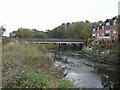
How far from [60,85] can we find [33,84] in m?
1.39

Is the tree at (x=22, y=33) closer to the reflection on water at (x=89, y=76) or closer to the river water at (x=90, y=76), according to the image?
the river water at (x=90, y=76)

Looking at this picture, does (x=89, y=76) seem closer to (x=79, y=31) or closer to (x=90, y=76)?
(x=90, y=76)

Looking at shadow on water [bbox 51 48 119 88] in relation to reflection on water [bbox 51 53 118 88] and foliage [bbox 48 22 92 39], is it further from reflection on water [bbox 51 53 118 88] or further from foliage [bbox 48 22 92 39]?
foliage [bbox 48 22 92 39]

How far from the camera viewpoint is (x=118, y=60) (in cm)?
3350

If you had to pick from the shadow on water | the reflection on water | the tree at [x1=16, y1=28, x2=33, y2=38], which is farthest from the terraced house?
the reflection on water

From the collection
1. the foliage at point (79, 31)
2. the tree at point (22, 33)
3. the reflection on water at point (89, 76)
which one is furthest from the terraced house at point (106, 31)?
the reflection on water at point (89, 76)

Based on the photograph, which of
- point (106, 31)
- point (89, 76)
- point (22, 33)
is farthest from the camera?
point (22, 33)

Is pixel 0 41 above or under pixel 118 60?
above

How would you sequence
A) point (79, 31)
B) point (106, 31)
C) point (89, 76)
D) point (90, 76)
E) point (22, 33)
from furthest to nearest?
point (79, 31)
point (22, 33)
point (106, 31)
point (90, 76)
point (89, 76)

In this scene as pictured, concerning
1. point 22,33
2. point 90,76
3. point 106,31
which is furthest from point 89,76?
point 22,33

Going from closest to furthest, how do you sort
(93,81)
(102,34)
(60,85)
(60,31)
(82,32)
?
(60,85), (93,81), (102,34), (82,32), (60,31)

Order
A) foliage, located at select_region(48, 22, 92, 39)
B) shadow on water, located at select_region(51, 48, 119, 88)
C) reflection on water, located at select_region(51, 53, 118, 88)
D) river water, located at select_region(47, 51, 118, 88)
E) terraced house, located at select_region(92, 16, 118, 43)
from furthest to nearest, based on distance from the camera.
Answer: foliage, located at select_region(48, 22, 92, 39), terraced house, located at select_region(92, 16, 118, 43), reflection on water, located at select_region(51, 53, 118, 88), river water, located at select_region(47, 51, 118, 88), shadow on water, located at select_region(51, 48, 119, 88)

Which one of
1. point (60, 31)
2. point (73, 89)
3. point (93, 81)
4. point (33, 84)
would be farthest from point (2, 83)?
point (60, 31)

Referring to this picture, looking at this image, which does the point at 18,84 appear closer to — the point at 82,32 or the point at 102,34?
the point at 102,34
